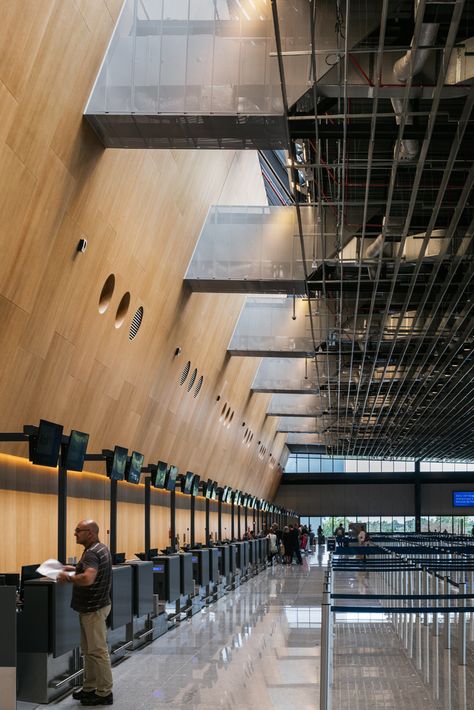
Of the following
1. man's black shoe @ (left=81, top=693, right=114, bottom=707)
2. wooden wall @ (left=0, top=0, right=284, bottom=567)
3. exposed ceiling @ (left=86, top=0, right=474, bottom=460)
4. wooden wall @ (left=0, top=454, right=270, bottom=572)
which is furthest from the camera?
wooden wall @ (left=0, top=454, right=270, bottom=572)

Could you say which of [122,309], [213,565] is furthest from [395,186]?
[213,565]

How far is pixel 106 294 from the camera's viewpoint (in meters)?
16.8

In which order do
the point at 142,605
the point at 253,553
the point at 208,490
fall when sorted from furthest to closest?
the point at 253,553
the point at 208,490
the point at 142,605

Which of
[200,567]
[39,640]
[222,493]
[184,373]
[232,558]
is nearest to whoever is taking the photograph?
[39,640]

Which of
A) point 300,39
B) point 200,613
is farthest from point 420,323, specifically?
point 300,39

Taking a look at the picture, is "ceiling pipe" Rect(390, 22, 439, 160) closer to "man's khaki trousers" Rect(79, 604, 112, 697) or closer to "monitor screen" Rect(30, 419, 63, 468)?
"monitor screen" Rect(30, 419, 63, 468)

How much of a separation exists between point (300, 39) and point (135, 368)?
9928 millimetres

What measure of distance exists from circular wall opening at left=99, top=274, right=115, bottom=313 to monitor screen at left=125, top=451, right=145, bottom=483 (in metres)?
3.20

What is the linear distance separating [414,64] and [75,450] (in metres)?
6.94

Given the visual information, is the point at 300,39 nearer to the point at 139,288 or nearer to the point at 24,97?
the point at 24,97

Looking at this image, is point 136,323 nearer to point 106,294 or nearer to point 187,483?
point 106,294

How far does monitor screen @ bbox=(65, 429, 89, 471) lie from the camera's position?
13414 mm

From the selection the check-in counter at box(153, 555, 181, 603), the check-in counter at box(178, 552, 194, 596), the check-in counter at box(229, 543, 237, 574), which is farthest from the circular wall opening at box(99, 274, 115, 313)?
the check-in counter at box(229, 543, 237, 574)

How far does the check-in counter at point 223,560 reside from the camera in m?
27.2
